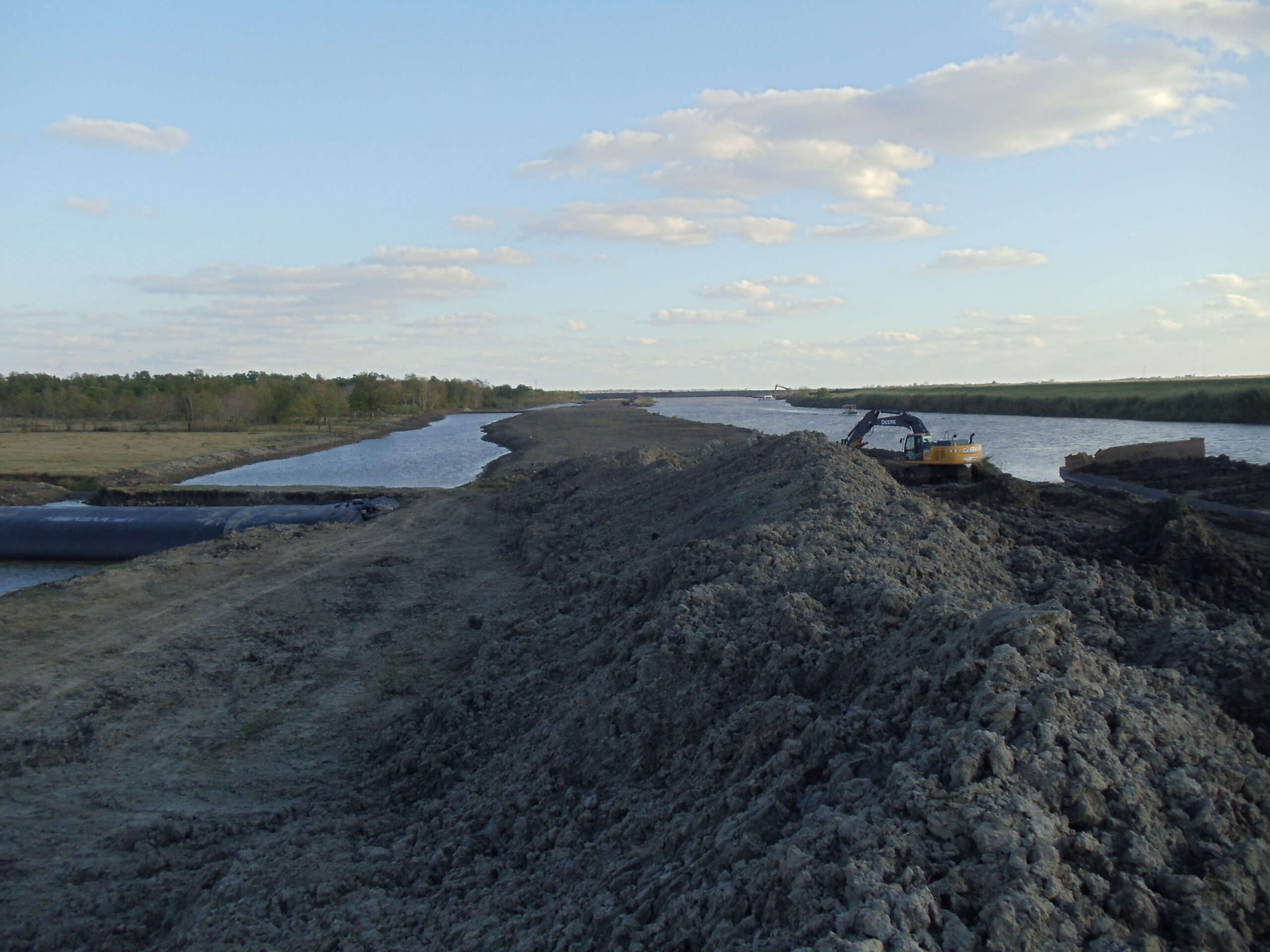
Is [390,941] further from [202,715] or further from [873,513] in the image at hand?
[873,513]

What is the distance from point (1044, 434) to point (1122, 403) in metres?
17.9

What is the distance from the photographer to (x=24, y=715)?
8.96 meters

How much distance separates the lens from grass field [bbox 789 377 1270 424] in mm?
53500

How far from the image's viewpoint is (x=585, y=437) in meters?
57.2

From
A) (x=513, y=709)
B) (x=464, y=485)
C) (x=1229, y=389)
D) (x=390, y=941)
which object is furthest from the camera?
(x=1229, y=389)

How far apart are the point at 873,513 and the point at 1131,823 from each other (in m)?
6.81

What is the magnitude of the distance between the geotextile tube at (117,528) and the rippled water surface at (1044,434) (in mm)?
15599

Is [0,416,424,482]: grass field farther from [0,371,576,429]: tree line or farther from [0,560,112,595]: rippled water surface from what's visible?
[0,560,112,595]: rippled water surface

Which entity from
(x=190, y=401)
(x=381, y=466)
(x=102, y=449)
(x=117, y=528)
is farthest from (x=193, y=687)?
(x=190, y=401)

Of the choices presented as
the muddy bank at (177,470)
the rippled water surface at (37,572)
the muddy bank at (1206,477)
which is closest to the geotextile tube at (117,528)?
the rippled water surface at (37,572)

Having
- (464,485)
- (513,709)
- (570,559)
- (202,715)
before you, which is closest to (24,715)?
(202,715)

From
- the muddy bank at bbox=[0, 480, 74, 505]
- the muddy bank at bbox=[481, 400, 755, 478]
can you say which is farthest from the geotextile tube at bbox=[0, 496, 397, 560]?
the muddy bank at bbox=[481, 400, 755, 478]

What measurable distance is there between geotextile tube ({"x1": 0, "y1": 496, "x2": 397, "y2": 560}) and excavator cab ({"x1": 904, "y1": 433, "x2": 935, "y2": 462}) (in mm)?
16033

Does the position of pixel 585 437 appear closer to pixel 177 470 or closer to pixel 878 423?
pixel 177 470
